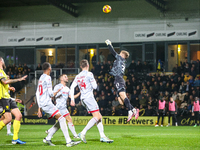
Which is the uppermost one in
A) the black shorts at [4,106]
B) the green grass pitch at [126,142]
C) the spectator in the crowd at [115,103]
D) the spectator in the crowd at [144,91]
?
the black shorts at [4,106]

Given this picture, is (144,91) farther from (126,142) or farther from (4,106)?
(4,106)

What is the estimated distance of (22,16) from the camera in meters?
30.5

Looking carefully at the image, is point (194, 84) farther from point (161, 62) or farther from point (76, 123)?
point (76, 123)

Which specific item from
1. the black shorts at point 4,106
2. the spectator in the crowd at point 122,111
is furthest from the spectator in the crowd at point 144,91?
the black shorts at point 4,106

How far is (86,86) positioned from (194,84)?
1668cm

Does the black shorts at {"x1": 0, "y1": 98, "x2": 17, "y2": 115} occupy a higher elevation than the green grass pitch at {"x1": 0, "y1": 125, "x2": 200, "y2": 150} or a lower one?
higher

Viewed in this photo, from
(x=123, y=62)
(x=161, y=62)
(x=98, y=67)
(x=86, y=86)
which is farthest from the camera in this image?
(x=161, y=62)

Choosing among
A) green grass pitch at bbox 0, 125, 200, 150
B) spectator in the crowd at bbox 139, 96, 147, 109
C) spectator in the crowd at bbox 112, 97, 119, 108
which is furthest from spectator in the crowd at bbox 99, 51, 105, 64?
green grass pitch at bbox 0, 125, 200, 150

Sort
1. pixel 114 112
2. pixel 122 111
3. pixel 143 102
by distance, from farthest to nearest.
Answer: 1. pixel 143 102
2. pixel 114 112
3. pixel 122 111

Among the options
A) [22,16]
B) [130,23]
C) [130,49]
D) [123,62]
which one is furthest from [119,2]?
[123,62]

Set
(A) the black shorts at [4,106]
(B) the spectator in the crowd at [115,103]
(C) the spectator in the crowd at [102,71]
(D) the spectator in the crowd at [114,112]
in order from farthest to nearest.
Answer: (C) the spectator in the crowd at [102,71]
(B) the spectator in the crowd at [115,103]
(D) the spectator in the crowd at [114,112]
(A) the black shorts at [4,106]

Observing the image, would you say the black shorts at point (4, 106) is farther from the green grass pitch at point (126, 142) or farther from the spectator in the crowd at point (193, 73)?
the spectator in the crowd at point (193, 73)

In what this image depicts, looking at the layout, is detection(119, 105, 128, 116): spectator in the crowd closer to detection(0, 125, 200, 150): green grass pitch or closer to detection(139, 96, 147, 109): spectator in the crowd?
detection(139, 96, 147, 109): spectator in the crowd

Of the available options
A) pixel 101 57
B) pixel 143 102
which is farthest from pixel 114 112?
pixel 101 57
